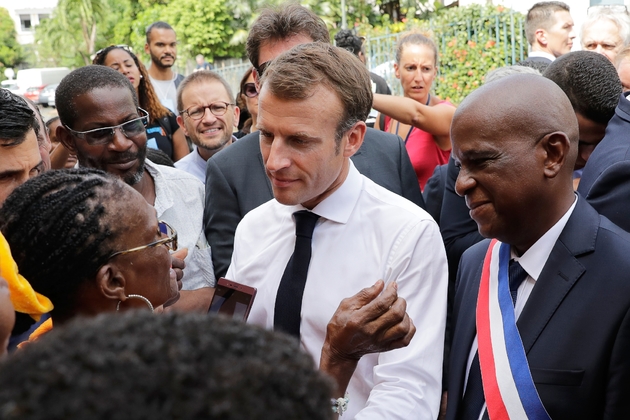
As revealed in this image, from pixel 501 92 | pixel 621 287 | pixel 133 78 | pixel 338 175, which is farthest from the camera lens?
pixel 133 78

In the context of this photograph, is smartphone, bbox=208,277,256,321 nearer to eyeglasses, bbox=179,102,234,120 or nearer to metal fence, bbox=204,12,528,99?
eyeglasses, bbox=179,102,234,120

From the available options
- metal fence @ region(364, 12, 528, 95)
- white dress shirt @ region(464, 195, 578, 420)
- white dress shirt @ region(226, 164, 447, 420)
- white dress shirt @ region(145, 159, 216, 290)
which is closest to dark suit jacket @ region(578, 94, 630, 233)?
white dress shirt @ region(464, 195, 578, 420)

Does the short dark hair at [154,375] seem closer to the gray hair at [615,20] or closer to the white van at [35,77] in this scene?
the gray hair at [615,20]

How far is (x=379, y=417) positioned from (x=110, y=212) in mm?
1102

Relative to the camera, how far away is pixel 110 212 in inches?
85.4

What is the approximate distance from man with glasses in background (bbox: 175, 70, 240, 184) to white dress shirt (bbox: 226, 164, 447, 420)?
249 centimetres

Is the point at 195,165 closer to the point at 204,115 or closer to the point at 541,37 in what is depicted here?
the point at 204,115

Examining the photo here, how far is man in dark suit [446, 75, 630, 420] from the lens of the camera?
2.19 meters

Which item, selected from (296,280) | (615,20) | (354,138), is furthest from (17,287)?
(615,20)

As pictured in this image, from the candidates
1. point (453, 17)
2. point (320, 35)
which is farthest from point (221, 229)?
point (453, 17)

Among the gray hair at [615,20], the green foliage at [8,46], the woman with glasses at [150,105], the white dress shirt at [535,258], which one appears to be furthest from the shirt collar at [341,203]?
the green foliage at [8,46]

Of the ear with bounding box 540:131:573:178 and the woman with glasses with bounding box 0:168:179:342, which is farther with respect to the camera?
the ear with bounding box 540:131:573:178

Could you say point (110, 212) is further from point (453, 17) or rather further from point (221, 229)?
point (453, 17)

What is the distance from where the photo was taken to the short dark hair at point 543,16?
7.21m
